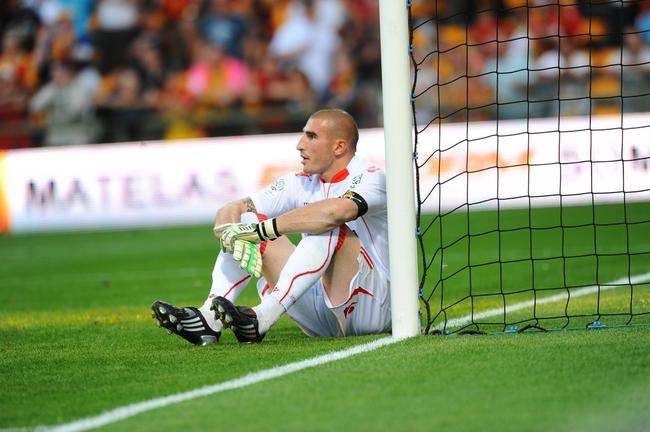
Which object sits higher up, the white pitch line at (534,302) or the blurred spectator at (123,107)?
the blurred spectator at (123,107)

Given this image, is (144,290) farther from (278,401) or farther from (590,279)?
(278,401)

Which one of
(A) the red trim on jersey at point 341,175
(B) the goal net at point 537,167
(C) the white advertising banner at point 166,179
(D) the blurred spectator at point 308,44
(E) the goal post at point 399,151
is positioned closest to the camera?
(E) the goal post at point 399,151

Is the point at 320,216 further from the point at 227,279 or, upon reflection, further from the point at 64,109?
the point at 64,109

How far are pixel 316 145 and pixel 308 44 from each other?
1330cm

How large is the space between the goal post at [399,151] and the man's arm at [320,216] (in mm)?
237

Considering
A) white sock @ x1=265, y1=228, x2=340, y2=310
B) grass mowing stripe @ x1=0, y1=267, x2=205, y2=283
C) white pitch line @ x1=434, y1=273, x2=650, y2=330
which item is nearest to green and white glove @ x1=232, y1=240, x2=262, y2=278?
white sock @ x1=265, y1=228, x2=340, y2=310

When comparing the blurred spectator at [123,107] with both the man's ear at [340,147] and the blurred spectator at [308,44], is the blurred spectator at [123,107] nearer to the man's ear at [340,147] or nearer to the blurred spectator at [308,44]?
the blurred spectator at [308,44]

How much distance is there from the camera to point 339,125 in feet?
21.7

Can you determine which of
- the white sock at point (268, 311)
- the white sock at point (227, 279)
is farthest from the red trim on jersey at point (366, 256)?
the white sock at point (227, 279)

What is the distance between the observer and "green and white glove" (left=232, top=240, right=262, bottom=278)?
20.6 feet

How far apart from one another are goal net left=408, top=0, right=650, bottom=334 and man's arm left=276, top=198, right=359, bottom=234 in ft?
3.35

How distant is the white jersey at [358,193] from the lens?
6.47 meters

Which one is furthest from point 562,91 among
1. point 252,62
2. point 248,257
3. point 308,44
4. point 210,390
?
point 210,390

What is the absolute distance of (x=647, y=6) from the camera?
1825cm
